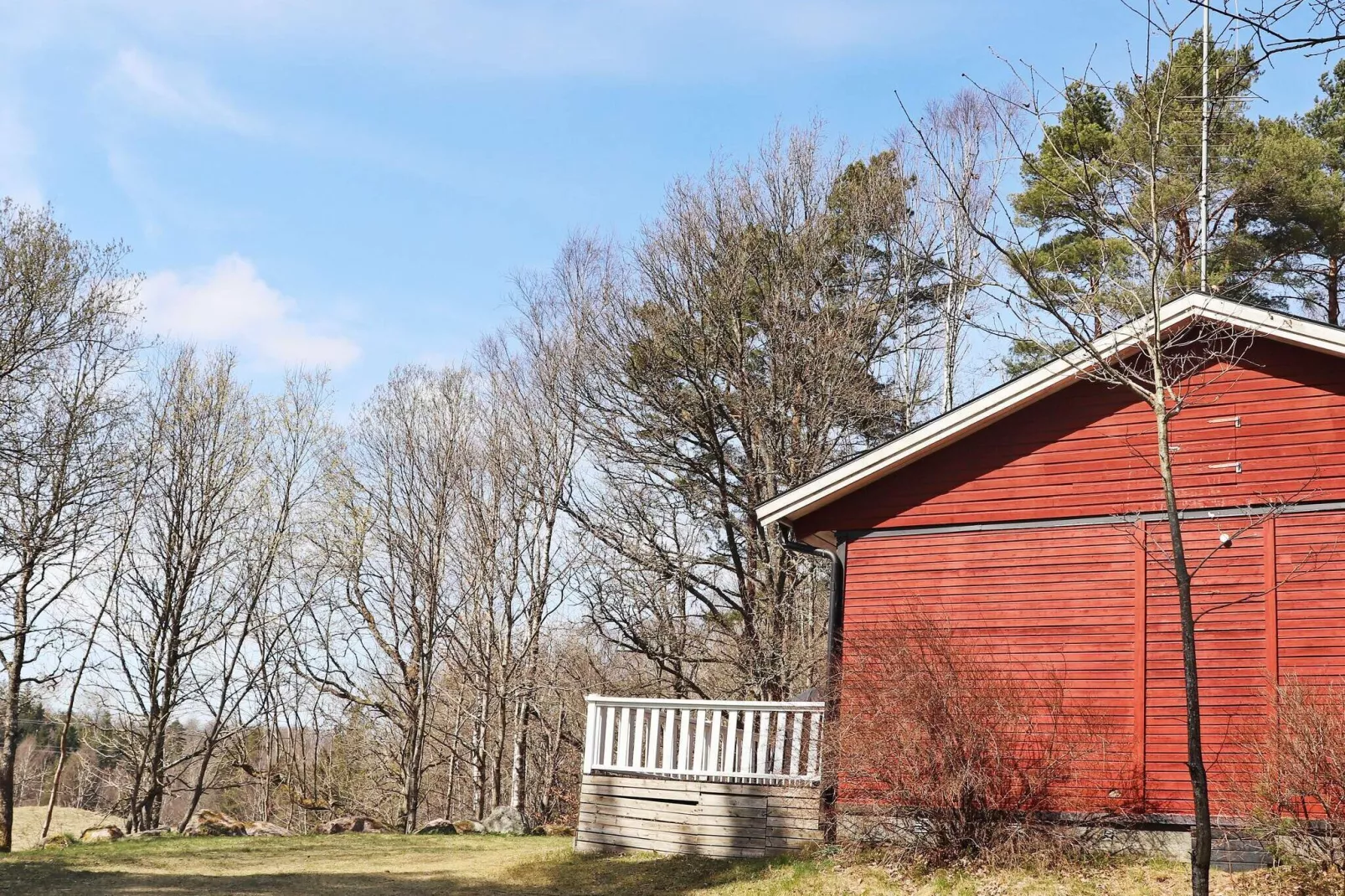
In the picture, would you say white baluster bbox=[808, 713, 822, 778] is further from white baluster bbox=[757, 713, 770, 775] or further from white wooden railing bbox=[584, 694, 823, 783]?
white baluster bbox=[757, 713, 770, 775]

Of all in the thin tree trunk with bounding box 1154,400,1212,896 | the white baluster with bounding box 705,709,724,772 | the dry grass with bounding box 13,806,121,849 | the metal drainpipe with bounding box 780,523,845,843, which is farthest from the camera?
the dry grass with bounding box 13,806,121,849

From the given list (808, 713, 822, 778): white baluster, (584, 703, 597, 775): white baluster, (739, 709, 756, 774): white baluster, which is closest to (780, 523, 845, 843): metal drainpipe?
(808, 713, 822, 778): white baluster

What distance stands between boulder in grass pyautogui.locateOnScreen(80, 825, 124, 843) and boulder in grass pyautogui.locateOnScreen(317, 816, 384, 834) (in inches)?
127

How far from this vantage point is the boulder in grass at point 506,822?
18484 mm

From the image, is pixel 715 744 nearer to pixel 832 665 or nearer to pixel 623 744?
pixel 623 744

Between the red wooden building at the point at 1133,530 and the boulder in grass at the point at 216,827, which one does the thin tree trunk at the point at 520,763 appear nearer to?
the boulder in grass at the point at 216,827

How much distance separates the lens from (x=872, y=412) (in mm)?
22156

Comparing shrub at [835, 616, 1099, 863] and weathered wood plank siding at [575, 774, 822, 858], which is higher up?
shrub at [835, 616, 1099, 863]

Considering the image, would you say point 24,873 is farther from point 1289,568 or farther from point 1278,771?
point 1289,568

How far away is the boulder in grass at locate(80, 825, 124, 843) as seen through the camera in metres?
16.8

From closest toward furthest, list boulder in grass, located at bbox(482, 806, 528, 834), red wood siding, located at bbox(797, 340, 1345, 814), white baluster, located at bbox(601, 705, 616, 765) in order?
red wood siding, located at bbox(797, 340, 1345, 814) → white baluster, located at bbox(601, 705, 616, 765) → boulder in grass, located at bbox(482, 806, 528, 834)

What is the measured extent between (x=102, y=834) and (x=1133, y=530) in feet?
49.1

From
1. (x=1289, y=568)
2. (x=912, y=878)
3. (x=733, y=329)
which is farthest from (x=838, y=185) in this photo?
(x=912, y=878)

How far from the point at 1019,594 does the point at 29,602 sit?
15.9 meters
